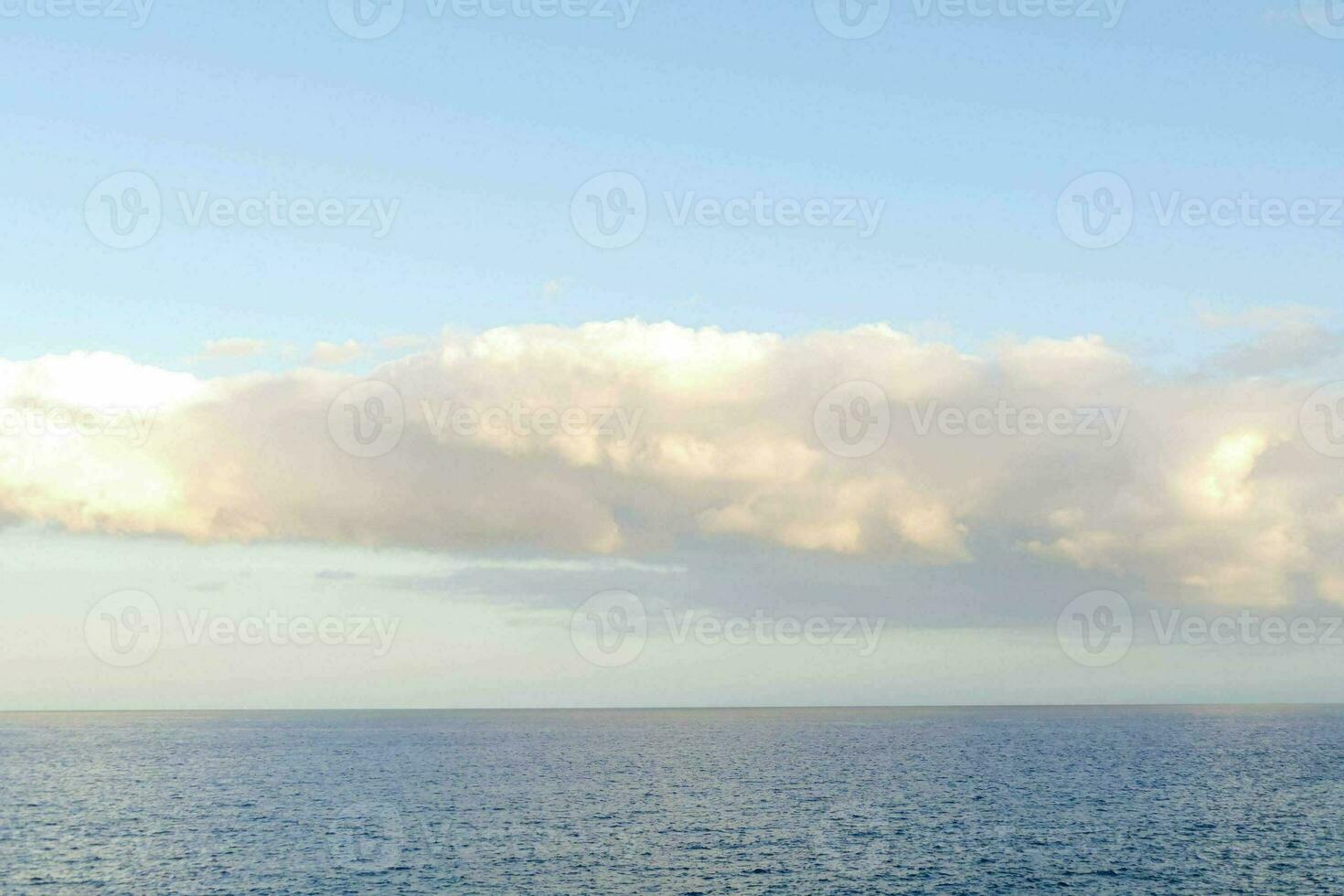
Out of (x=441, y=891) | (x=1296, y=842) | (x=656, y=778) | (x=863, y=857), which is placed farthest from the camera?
(x=656, y=778)

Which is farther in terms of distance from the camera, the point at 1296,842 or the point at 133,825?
→ the point at 133,825

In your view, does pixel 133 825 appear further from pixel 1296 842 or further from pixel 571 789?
pixel 1296 842

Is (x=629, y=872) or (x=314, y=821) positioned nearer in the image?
(x=629, y=872)

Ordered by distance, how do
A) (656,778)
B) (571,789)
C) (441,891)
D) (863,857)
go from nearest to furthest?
(441,891) < (863,857) < (571,789) < (656,778)

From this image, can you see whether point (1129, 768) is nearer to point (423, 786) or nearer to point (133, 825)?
point (423, 786)

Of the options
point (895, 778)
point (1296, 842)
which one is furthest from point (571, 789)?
point (1296, 842)

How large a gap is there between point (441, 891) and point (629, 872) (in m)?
16.3

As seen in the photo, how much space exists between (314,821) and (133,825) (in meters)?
19.0

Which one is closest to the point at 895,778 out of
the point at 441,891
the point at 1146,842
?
the point at 1146,842

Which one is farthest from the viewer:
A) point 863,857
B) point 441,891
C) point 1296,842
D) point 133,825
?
point 133,825

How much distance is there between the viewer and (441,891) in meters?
81.4

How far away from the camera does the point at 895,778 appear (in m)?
171

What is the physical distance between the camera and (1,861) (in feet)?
308

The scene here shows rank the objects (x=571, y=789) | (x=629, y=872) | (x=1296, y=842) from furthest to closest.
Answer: (x=571, y=789) → (x=1296, y=842) → (x=629, y=872)
